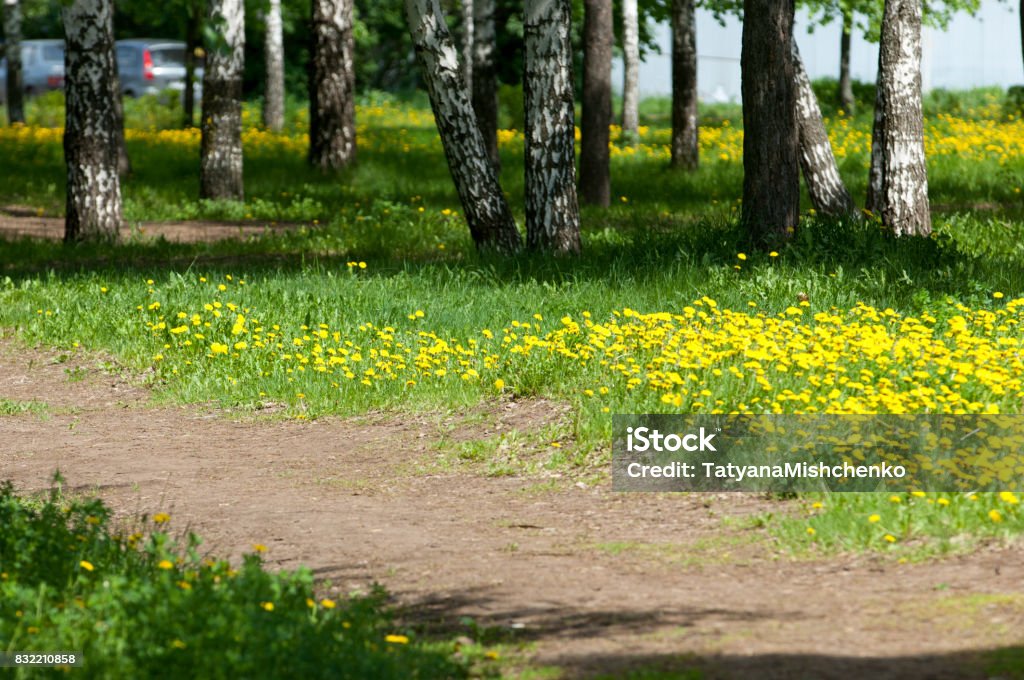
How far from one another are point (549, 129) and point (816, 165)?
9.63 ft

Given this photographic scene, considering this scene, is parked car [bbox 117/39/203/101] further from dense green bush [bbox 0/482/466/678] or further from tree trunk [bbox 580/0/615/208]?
dense green bush [bbox 0/482/466/678]

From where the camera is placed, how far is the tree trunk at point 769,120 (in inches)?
419

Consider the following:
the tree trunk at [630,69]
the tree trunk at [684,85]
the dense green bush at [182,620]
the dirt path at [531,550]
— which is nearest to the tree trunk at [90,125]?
the dirt path at [531,550]

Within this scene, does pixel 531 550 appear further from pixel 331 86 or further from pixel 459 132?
pixel 331 86

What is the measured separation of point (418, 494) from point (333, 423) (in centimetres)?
161

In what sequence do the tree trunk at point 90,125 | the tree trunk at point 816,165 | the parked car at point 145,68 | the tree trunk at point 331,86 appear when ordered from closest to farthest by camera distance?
1. the tree trunk at point 816,165
2. the tree trunk at point 90,125
3. the tree trunk at point 331,86
4. the parked car at point 145,68

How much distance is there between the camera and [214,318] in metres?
9.86

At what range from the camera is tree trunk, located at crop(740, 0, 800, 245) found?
34.9 feet

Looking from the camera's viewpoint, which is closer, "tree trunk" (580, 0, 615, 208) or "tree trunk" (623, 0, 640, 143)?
"tree trunk" (580, 0, 615, 208)

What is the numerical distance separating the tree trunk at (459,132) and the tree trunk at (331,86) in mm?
6804

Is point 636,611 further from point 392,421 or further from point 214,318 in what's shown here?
point 214,318

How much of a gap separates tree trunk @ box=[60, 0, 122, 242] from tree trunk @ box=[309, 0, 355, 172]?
517 cm

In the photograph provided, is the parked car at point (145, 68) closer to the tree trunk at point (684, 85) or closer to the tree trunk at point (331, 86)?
the tree trunk at point (331, 86)

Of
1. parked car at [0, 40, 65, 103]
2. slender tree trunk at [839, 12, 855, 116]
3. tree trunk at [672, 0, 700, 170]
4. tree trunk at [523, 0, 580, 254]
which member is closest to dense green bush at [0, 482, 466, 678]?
tree trunk at [523, 0, 580, 254]
